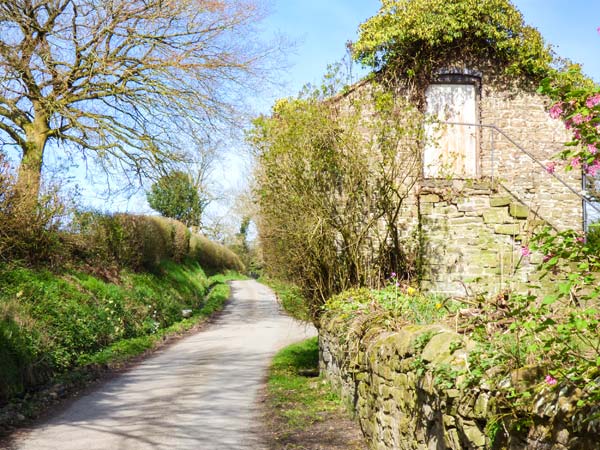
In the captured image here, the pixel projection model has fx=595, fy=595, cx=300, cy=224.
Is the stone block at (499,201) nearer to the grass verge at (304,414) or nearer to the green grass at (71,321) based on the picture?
the grass verge at (304,414)

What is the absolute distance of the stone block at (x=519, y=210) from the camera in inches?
452

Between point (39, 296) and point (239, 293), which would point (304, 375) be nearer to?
point (39, 296)

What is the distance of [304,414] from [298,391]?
1.72 meters

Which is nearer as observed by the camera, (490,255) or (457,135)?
(490,255)

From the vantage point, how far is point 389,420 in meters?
6.15

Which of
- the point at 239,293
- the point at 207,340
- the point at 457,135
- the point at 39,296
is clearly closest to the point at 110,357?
the point at 39,296

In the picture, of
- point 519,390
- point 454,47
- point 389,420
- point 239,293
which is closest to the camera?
point 519,390

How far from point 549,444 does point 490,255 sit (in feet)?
28.3

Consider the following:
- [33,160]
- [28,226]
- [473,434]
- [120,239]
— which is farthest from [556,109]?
[120,239]

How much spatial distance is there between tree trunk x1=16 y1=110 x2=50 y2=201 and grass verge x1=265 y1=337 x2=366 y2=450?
7.02m

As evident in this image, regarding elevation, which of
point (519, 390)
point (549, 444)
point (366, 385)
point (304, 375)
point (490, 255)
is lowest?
point (304, 375)

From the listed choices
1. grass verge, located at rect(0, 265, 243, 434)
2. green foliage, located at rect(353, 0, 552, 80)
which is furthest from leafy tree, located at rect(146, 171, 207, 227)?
green foliage, located at rect(353, 0, 552, 80)

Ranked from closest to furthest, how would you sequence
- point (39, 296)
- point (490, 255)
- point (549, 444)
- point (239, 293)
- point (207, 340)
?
point (549, 444) → point (490, 255) → point (39, 296) → point (207, 340) → point (239, 293)

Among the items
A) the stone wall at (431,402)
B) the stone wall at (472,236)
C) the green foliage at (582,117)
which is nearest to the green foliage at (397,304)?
the stone wall at (431,402)
